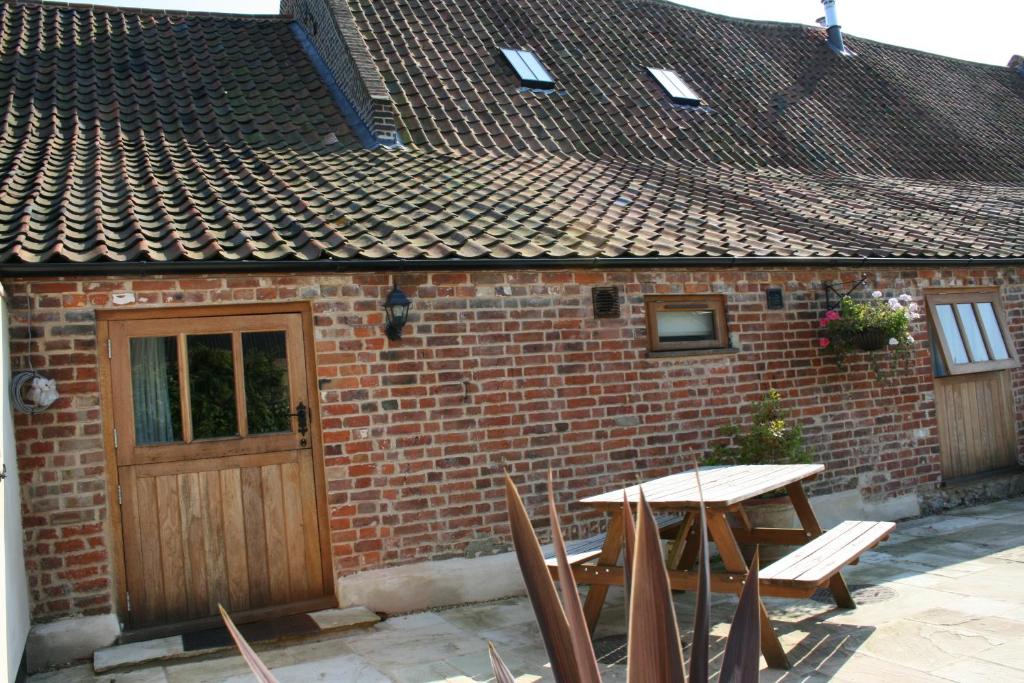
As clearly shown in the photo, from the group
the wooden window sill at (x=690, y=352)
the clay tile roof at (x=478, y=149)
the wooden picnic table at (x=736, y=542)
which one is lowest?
the wooden picnic table at (x=736, y=542)

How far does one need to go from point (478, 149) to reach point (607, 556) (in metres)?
4.98

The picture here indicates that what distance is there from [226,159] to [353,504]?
3379 mm

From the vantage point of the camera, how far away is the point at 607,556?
4957 millimetres

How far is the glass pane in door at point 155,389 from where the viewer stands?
561 centimetres

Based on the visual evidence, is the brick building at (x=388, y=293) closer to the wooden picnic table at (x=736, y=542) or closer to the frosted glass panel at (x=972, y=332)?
the frosted glass panel at (x=972, y=332)

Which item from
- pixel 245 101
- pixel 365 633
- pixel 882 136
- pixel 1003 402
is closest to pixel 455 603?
pixel 365 633

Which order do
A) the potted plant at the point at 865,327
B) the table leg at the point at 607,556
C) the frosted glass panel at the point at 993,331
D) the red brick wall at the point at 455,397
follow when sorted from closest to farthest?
the table leg at the point at 607,556
the red brick wall at the point at 455,397
the potted plant at the point at 865,327
the frosted glass panel at the point at 993,331

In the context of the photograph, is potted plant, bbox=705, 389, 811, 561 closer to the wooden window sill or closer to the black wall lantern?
the wooden window sill

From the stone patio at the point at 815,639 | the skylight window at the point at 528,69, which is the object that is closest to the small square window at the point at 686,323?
the stone patio at the point at 815,639

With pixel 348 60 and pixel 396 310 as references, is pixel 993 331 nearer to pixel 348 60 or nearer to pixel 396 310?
pixel 396 310

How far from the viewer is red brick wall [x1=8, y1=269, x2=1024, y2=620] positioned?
5.29m

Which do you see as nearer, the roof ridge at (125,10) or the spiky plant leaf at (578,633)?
the spiky plant leaf at (578,633)

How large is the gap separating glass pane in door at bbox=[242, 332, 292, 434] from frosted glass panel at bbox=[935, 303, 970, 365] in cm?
657

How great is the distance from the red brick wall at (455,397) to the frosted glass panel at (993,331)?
258 centimetres
